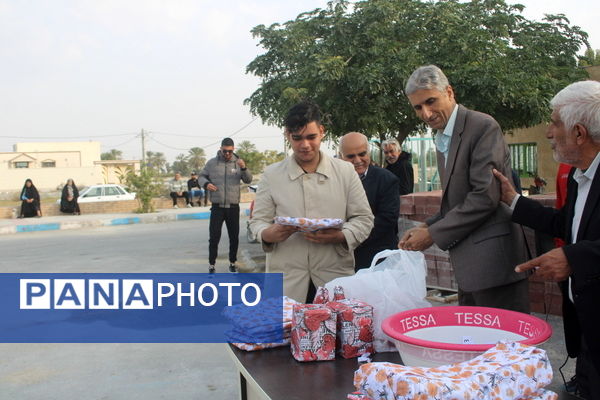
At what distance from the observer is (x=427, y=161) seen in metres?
14.3

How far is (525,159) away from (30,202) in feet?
60.1

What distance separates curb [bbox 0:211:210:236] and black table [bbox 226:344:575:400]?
16.6 m

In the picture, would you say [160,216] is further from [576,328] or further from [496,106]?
[576,328]

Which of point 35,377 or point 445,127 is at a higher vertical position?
point 445,127

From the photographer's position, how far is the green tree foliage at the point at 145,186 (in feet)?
72.7

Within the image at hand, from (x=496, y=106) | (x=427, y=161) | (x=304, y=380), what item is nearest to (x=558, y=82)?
(x=496, y=106)

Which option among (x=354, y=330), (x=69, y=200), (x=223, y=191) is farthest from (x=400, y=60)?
(x=69, y=200)

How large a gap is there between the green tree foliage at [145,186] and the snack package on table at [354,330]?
69.0 feet

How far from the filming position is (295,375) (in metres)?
1.84

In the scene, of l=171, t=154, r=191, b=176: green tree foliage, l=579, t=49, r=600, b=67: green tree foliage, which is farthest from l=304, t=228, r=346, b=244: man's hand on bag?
l=171, t=154, r=191, b=176: green tree foliage

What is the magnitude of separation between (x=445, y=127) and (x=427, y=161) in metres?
11.9

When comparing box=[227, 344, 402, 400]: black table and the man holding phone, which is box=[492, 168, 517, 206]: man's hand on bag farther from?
the man holding phone

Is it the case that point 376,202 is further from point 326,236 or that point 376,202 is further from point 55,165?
point 55,165

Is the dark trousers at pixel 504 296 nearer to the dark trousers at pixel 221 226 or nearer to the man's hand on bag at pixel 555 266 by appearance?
the man's hand on bag at pixel 555 266
